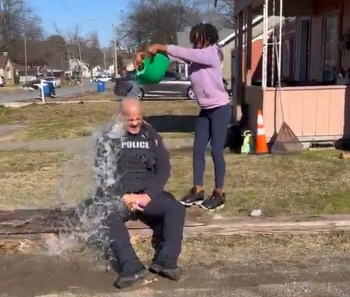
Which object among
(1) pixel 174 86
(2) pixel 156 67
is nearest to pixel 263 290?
(2) pixel 156 67

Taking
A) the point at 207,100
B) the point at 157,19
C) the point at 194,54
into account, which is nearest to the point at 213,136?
the point at 207,100

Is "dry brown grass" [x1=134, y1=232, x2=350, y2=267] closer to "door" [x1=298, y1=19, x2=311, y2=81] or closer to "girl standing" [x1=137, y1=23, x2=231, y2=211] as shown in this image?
"girl standing" [x1=137, y1=23, x2=231, y2=211]

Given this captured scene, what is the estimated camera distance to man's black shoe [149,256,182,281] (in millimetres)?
3977

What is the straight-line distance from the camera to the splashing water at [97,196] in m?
4.36

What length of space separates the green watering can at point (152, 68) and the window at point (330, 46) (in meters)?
7.36

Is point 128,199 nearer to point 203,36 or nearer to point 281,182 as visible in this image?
point 203,36

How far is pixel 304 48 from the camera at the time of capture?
49.7 ft

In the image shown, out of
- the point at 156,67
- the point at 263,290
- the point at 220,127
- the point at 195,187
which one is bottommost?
the point at 263,290

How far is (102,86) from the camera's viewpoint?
45344 mm

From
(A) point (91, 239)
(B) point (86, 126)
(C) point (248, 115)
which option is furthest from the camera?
(B) point (86, 126)

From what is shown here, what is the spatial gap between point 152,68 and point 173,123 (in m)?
10.2

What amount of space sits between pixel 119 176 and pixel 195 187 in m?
1.28

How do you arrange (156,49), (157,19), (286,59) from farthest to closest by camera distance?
(157,19) → (286,59) → (156,49)

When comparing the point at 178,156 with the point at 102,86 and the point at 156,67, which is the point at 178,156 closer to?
the point at 156,67
